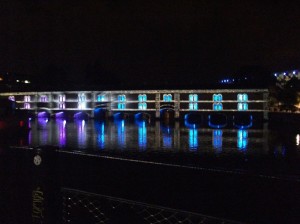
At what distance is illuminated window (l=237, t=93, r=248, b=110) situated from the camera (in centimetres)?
6322

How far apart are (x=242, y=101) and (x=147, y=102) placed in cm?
1716

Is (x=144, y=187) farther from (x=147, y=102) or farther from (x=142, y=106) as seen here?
(x=142, y=106)

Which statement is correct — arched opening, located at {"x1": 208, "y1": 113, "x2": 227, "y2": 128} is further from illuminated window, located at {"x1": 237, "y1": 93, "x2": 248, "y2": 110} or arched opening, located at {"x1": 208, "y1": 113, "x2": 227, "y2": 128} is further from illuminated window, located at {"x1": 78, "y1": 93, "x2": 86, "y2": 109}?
illuminated window, located at {"x1": 78, "y1": 93, "x2": 86, "y2": 109}

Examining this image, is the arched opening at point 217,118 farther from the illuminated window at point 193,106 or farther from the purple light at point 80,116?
the purple light at point 80,116

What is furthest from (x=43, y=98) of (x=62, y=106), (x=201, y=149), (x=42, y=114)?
(x=201, y=149)

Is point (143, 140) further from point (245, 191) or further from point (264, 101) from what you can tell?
point (264, 101)

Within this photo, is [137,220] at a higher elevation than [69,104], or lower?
lower

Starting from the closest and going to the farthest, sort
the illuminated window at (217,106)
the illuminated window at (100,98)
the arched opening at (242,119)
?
the arched opening at (242,119), the illuminated window at (217,106), the illuminated window at (100,98)

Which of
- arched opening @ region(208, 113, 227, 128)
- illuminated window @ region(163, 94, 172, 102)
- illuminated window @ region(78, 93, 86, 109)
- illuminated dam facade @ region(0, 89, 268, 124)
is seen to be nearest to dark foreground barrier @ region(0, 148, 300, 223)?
illuminated dam facade @ region(0, 89, 268, 124)

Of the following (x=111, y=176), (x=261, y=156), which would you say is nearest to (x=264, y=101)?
(x=261, y=156)

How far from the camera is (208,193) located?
462 inches

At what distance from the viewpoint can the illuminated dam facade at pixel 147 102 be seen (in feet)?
208

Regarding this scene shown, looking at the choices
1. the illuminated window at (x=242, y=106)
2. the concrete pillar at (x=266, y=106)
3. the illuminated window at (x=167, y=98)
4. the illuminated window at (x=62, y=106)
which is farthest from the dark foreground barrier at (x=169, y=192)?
the illuminated window at (x=62, y=106)

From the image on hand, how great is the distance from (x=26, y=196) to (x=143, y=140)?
31776 millimetres
